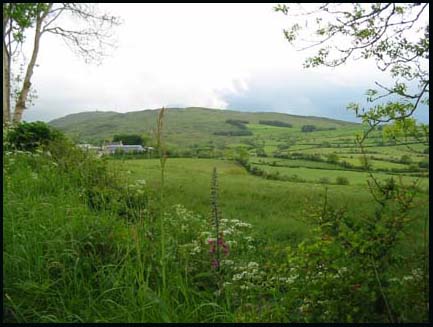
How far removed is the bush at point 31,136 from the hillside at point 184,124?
38 centimetres

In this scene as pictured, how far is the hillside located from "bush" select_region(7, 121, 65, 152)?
38cm

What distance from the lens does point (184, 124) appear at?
823 centimetres

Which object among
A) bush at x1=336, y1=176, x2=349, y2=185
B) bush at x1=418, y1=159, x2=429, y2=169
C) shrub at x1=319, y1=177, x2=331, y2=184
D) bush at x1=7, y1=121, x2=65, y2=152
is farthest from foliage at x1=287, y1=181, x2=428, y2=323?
bush at x1=7, y1=121, x2=65, y2=152

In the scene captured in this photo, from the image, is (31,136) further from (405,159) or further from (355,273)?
(355,273)

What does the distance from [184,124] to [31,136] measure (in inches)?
132

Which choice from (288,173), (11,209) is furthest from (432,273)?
(288,173)

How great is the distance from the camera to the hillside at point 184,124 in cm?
676

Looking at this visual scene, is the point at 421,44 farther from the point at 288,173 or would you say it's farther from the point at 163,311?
the point at 288,173

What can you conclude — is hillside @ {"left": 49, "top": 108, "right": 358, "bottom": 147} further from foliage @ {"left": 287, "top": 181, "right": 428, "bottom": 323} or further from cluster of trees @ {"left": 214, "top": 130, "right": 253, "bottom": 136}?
foliage @ {"left": 287, "top": 181, "right": 428, "bottom": 323}

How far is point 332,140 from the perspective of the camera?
8.83 metres

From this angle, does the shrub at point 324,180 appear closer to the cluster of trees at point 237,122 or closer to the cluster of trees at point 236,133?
the cluster of trees at point 236,133

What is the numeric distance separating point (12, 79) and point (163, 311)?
17.0 metres

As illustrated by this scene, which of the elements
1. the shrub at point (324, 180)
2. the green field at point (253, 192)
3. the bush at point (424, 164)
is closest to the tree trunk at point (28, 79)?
the green field at point (253, 192)
